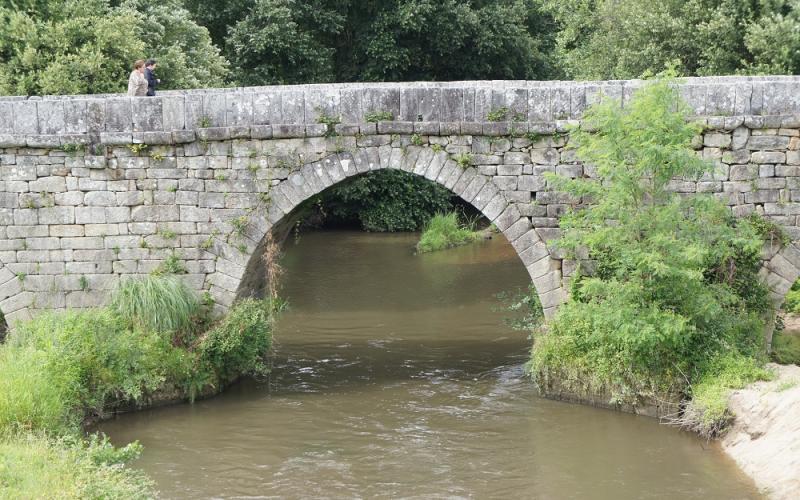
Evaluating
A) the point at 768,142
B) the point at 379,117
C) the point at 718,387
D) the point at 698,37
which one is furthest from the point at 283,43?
the point at 718,387

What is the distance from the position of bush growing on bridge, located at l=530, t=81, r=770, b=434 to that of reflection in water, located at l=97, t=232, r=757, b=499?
23.9 inches

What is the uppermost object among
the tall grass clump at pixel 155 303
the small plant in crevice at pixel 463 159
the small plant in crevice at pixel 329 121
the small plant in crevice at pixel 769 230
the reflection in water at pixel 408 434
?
the small plant in crevice at pixel 329 121

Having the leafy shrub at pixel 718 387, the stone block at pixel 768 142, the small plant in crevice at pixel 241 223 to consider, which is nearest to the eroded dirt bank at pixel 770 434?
the leafy shrub at pixel 718 387

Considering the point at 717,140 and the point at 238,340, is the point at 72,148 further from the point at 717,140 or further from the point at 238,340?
the point at 717,140

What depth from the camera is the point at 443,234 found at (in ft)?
72.6

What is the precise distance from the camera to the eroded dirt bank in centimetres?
813

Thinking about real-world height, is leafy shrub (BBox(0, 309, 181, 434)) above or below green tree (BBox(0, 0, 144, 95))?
below

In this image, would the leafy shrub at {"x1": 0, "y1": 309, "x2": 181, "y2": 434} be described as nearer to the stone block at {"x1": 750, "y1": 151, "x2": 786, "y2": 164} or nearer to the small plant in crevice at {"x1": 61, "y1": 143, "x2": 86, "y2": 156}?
the small plant in crevice at {"x1": 61, "y1": 143, "x2": 86, "y2": 156}

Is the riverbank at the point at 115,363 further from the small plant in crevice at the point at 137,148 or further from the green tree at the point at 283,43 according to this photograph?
the green tree at the point at 283,43

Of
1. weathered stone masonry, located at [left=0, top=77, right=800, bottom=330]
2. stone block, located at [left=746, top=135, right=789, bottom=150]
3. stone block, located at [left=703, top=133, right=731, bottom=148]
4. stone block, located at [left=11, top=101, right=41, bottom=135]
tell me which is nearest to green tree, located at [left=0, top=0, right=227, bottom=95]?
weathered stone masonry, located at [left=0, top=77, right=800, bottom=330]

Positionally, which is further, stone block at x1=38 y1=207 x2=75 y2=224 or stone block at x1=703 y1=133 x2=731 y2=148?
stone block at x1=38 y1=207 x2=75 y2=224

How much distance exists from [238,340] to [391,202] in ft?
44.1

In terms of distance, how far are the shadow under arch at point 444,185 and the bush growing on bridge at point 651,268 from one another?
545mm

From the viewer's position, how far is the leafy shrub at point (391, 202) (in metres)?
23.7
